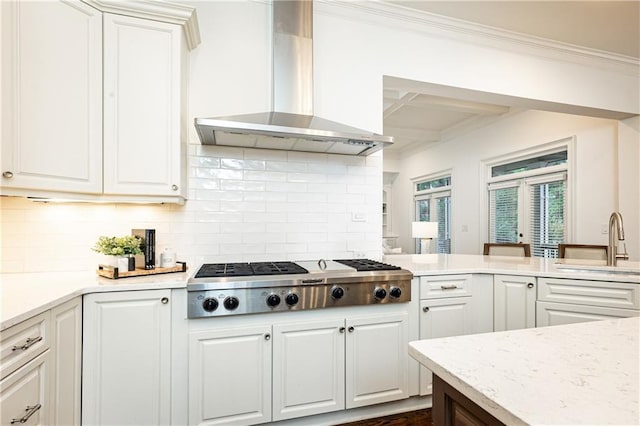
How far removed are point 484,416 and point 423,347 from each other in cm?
21

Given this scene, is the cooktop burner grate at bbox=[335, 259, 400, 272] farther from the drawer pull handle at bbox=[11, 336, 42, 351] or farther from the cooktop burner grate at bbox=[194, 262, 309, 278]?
the drawer pull handle at bbox=[11, 336, 42, 351]

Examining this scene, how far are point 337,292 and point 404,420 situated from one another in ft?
3.18

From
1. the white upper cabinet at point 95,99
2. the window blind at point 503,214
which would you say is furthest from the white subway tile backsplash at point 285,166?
the window blind at point 503,214

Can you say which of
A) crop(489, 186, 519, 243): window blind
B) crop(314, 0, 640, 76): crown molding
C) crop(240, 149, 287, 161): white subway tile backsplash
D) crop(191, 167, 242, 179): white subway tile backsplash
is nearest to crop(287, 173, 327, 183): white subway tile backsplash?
crop(240, 149, 287, 161): white subway tile backsplash

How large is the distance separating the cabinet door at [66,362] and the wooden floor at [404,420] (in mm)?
1443

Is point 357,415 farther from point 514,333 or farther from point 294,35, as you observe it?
point 294,35

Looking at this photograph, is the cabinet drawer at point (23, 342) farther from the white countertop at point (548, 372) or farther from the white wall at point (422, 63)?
the white wall at point (422, 63)

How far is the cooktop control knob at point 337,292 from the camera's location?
1.88m

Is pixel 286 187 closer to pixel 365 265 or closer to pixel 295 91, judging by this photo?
pixel 295 91

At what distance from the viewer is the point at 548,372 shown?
694 mm

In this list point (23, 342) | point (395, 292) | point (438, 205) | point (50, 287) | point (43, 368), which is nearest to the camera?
point (23, 342)

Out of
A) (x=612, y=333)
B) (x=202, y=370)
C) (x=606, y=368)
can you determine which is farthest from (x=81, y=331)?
(x=612, y=333)

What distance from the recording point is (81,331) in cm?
155

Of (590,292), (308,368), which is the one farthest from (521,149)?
(308,368)
